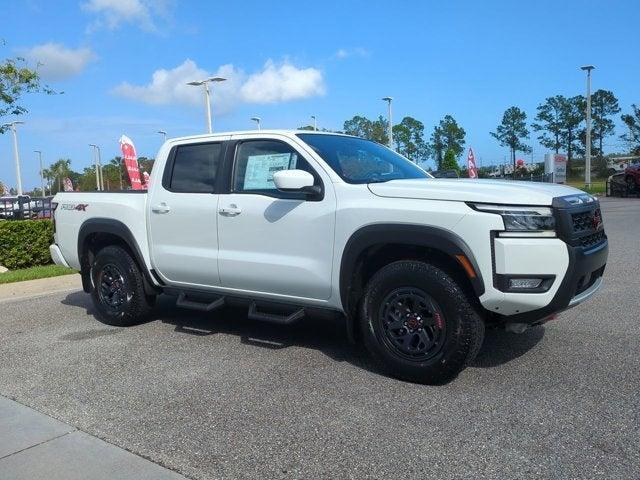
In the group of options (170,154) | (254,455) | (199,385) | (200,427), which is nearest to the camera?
(254,455)

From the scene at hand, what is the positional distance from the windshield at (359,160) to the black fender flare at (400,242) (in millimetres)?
553

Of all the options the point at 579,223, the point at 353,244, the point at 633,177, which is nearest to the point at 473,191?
the point at 579,223

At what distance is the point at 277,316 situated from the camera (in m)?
5.09

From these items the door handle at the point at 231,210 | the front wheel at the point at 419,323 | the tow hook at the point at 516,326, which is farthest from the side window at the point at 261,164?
the tow hook at the point at 516,326

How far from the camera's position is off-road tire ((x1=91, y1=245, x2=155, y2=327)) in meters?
6.29

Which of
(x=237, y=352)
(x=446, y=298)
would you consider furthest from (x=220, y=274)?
(x=446, y=298)

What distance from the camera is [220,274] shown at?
546 cm

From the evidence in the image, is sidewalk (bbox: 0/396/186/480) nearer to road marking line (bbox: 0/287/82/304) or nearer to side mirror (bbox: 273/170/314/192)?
side mirror (bbox: 273/170/314/192)

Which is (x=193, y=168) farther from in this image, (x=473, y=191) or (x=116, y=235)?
(x=473, y=191)

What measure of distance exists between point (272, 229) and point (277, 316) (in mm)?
730

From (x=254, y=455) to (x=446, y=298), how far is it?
165 centimetres

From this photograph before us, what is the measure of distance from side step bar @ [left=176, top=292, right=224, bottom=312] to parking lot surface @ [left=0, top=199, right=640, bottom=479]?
1.14ft

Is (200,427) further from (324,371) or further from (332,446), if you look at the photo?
(324,371)

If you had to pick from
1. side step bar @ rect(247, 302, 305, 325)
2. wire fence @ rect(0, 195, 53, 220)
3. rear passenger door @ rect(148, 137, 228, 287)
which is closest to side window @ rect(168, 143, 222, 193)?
rear passenger door @ rect(148, 137, 228, 287)
